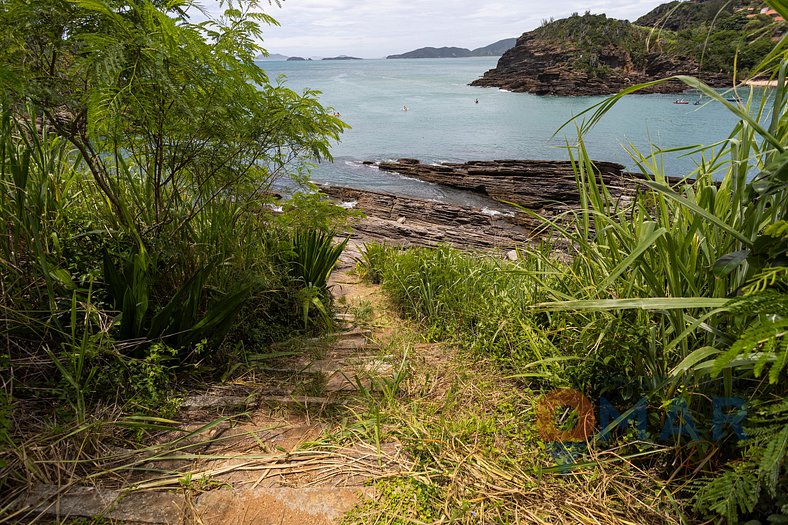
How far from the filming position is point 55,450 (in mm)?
1639

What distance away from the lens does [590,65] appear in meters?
56.1

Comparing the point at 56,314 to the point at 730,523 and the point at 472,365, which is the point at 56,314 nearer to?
the point at 472,365

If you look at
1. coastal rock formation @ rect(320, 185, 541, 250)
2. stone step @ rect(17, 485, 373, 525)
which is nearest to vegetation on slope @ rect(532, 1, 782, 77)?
stone step @ rect(17, 485, 373, 525)

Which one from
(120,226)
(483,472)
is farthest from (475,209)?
(483,472)

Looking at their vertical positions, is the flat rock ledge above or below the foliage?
below

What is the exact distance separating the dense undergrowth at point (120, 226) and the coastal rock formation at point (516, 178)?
40.3ft

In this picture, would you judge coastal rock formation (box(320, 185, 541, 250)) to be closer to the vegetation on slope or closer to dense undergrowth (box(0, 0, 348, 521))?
the vegetation on slope

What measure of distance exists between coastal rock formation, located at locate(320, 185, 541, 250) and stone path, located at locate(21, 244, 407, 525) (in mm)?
7698

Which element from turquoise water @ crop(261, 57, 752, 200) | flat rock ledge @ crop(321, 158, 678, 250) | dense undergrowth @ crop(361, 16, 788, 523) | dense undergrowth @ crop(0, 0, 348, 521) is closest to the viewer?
dense undergrowth @ crop(361, 16, 788, 523)

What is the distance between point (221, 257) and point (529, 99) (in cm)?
5529

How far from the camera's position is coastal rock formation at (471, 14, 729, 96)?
2041 inches

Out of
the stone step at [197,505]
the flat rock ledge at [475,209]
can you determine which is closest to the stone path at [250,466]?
the stone step at [197,505]

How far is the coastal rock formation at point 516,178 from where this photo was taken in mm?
15322

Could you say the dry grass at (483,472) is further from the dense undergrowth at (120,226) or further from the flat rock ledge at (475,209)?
the flat rock ledge at (475,209)
